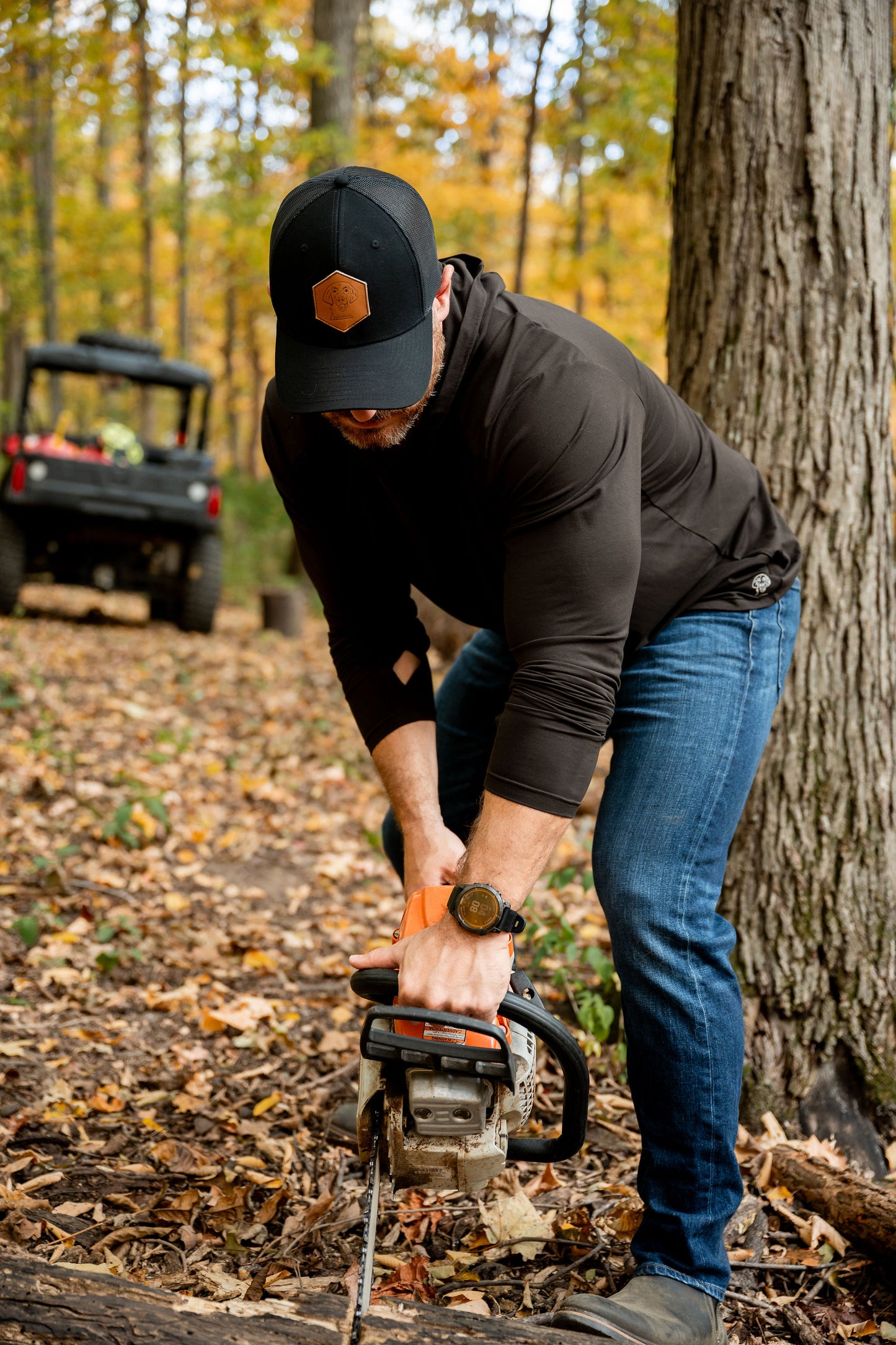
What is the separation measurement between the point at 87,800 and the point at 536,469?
141 inches

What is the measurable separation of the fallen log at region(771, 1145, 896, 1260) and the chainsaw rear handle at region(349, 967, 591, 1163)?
803 mm

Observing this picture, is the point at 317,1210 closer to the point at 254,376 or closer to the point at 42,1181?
the point at 42,1181

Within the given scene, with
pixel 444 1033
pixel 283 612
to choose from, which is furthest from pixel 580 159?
pixel 444 1033

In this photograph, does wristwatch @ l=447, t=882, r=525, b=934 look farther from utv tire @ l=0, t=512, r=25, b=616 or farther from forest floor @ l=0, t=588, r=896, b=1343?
utv tire @ l=0, t=512, r=25, b=616

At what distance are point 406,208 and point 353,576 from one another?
0.86 metres

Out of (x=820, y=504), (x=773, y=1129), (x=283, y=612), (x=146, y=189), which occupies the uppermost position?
(x=146, y=189)

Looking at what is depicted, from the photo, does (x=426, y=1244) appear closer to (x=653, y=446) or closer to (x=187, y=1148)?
(x=187, y=1148)

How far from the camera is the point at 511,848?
1.73 m

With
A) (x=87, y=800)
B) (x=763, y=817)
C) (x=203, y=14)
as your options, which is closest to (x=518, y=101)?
(x=203, y=14)

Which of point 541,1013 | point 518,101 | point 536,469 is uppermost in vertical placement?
point 518,101

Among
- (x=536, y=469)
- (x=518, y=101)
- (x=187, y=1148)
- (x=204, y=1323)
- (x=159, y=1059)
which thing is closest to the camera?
(x=204, y=1323)

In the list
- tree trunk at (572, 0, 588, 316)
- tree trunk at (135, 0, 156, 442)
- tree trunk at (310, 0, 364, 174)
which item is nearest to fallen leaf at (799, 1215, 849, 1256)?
tree trunk at (572, 0, 588, 316)

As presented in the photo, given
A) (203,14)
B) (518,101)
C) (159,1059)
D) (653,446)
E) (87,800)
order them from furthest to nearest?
1. (203,14)
2. (518,101)
3. (87,800)
4. (159,1059)
5. (653,446)

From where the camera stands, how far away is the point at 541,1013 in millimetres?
1749
